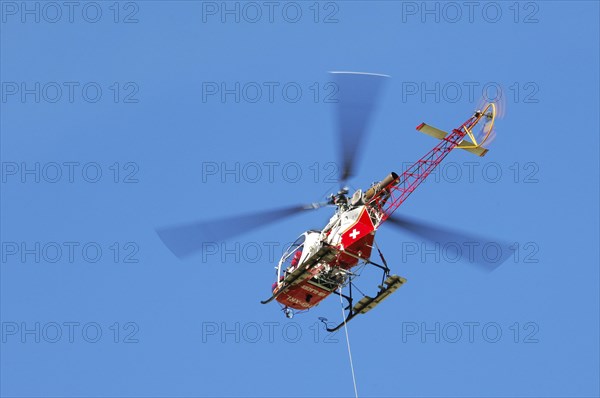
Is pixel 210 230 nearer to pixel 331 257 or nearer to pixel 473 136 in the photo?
pixel 331 257

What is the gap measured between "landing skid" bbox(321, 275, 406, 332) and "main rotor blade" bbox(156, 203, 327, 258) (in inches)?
112

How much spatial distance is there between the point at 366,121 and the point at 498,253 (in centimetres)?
398

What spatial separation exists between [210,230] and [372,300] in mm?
4306

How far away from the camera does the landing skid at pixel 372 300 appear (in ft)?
75.0

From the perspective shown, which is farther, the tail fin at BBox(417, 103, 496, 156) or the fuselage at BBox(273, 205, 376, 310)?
the tail fin at BBox(417, 103, 496, 156)

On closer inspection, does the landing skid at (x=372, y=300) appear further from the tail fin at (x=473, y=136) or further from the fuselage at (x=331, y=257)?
the tail fin at (x=473, y=136)

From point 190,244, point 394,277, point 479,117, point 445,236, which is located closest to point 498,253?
point 445,236

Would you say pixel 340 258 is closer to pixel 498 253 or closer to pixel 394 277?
pixel 394 277

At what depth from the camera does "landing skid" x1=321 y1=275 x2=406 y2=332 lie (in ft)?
75.0

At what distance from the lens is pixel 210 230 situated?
22203 millimetres

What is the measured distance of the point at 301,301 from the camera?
24.0m

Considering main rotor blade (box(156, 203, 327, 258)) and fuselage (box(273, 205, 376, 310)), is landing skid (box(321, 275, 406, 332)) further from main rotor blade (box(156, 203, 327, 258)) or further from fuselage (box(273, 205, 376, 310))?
main rotor blade (box(156, 203, 327, 258))

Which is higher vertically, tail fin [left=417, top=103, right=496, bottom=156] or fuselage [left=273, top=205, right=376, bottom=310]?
tail fin [left=417, top=103, right=496, bottom=156]

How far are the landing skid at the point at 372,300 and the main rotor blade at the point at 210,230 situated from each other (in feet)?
9.37
